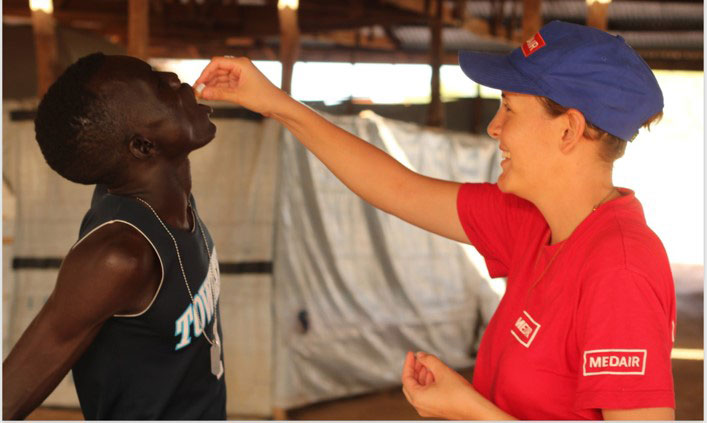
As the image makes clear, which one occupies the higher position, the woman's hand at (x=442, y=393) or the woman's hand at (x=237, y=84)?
the woman's hand at (x=237, y=84)

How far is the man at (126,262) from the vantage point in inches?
58.7

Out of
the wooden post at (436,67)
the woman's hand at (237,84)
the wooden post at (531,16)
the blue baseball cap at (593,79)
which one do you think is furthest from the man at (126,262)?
the wooden post at (436,67)

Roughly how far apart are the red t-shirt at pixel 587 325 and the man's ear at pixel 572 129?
0.43 ft

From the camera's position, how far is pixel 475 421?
145cm

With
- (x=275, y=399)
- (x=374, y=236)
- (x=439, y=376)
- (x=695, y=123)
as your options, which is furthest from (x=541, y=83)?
(x=695, y=123)

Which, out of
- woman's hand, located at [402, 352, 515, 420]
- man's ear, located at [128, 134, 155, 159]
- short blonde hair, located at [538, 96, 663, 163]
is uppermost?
short blonde hair, located at [538, 96, 663, 163]

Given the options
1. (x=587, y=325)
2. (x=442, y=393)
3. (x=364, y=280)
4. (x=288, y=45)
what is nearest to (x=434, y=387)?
(x=442, y=393)

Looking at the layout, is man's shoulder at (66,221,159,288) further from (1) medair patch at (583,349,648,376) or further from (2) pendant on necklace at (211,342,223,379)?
(1) medair patch at (583,349,648,376)

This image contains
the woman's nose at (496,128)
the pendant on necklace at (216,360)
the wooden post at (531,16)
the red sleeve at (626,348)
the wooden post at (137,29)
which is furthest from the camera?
the wooden post at (531,16)

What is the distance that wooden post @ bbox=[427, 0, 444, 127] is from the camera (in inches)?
315

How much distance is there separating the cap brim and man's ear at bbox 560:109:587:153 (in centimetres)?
8

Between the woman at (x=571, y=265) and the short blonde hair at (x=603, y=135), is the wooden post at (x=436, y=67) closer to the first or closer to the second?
the woman at (x=571, y=265)

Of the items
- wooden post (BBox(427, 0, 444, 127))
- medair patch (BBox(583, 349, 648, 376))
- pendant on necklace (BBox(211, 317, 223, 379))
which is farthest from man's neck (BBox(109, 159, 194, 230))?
wooden post (BBox(427, 0, 444, 127))

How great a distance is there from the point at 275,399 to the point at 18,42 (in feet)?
14.4
